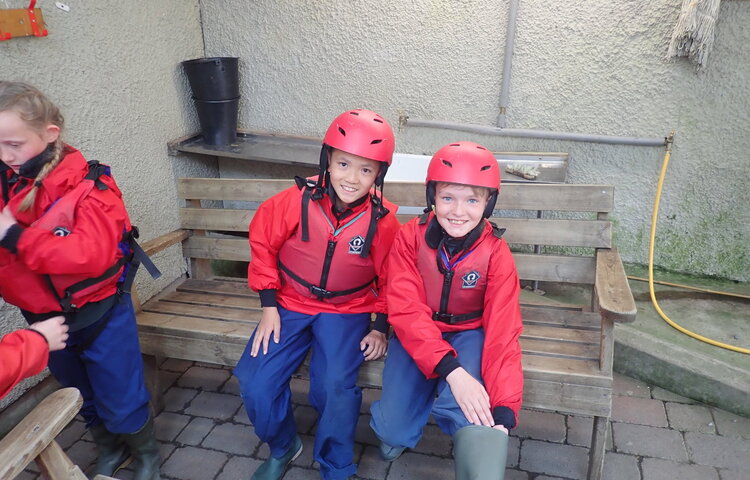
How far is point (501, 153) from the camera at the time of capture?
3.74 m

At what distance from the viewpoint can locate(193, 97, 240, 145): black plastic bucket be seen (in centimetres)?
388

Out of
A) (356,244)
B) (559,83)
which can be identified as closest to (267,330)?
(356,244)

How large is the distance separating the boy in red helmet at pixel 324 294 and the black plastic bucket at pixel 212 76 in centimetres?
159

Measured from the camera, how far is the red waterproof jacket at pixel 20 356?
1.62m

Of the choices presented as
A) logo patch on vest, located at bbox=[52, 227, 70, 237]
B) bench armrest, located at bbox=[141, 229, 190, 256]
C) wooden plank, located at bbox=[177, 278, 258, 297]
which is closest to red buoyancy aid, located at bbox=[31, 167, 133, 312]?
logo patch on vest, located at bbox=[52, 227, 70, 237]

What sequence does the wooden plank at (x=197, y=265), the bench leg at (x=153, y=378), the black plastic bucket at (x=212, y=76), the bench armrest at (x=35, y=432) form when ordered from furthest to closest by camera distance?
the black plastic bucket at (x=212, y=76), the wooden plank at (x=197, y=265), the bench leg at (x=153, y=378), the bench armrest at (x=35, y=432)

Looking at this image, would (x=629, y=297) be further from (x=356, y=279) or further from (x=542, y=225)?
(x=356, y=279)

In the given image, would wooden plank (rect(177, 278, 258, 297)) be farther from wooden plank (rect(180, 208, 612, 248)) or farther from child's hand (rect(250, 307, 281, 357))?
wooden plank (rect(180, 208, 612, 248))

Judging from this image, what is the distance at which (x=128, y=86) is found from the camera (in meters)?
3.38

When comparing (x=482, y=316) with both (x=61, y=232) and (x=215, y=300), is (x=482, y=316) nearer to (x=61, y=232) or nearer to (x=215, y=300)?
(x=215, y=300)

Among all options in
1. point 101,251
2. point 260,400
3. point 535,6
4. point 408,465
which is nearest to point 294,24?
point 535,6

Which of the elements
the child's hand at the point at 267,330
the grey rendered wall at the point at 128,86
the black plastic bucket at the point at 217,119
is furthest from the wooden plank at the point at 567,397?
the black plastic bucket at the point at 217,119

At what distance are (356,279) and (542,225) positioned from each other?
3.59 feet

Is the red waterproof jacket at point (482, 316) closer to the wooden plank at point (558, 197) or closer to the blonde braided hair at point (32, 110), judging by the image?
the wooden plank at point (558, 197)
